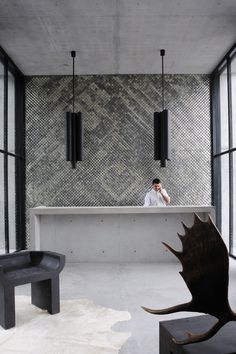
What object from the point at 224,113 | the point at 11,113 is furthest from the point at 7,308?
the point at 224,113

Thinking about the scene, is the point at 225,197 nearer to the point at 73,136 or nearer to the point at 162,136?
the point at 162,136

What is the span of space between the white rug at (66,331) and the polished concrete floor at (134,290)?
132mm

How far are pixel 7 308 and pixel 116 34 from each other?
458cm

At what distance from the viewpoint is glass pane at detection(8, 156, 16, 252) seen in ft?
22.3

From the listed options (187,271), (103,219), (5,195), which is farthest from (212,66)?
(187,271)

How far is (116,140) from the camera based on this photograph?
297 inches

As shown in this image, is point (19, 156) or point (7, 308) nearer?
point (7, 308)

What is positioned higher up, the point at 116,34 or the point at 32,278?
the point at 116,34

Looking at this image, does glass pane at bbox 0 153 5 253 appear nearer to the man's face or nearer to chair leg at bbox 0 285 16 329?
the man's face

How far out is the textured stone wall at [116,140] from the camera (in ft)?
24.5

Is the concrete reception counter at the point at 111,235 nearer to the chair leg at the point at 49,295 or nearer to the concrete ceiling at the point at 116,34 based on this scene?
the chair leg at the point at 49,295

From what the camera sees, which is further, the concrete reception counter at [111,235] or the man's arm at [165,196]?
the man's arm at [165,196]

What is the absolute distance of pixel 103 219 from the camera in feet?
20.2

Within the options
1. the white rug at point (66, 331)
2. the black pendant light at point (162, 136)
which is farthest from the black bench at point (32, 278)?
the black pendant light at point (162, 136)
